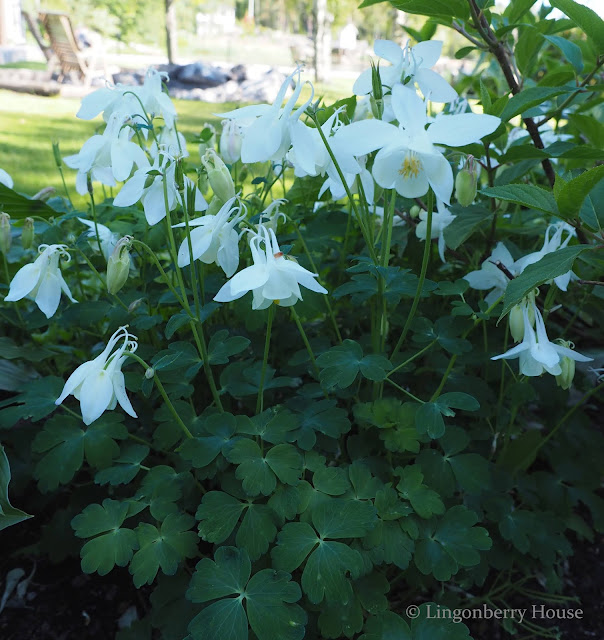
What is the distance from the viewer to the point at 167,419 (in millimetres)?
1271

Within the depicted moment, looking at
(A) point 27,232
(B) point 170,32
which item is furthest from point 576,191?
(B) point 170,32

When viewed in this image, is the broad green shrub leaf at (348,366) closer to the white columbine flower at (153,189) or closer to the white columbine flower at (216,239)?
the white columbine flower at (216,239)

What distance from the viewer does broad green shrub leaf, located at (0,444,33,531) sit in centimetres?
112

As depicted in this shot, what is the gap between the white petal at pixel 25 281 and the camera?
1.19 meters

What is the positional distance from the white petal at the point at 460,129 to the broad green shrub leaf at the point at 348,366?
433 mm

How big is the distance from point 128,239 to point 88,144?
0.30 metres

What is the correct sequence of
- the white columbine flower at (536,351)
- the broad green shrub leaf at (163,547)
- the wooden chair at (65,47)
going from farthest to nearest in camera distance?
the wooden chair at (65,47) < the white columbine flower at (536,351) < the broad green shrub leaf at (163,547)

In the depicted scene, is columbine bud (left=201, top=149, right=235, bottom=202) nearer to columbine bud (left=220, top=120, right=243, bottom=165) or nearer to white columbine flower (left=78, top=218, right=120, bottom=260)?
columbine bud (left=220, top=120, right=243, bottom=165)

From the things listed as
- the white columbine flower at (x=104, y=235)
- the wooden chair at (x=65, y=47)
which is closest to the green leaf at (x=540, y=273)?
the white columbine flower at (x=104, y=235)

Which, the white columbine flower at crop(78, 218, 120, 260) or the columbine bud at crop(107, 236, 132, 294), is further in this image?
the white columbine flower at crop(78, 218, 120, 260)

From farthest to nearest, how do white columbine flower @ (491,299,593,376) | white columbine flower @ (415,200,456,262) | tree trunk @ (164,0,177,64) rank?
tree trunk @ (164,0,177,64)
white columbine flower @ (415,200,456,262)
white columbine flower @ (491,299,593,376)

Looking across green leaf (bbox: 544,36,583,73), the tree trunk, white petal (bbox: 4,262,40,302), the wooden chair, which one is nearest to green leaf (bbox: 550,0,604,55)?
green leaf (bbox: 544,36,583,73)

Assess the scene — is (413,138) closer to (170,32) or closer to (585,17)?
(585,17)

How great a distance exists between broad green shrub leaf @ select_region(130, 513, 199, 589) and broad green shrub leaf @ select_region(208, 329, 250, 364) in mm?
306
